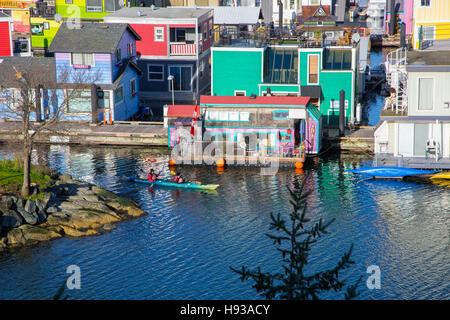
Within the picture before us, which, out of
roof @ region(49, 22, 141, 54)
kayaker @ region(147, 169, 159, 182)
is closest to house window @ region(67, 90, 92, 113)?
roof @ region(49, 22, 141, 54)

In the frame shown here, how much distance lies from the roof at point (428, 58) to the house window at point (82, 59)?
26.9 meters

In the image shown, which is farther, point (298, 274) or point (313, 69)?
point (313, 69)

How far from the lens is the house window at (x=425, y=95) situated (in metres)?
49.4

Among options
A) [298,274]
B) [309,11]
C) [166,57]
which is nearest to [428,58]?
[166,57]

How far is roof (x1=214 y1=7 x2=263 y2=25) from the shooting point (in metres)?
84.2

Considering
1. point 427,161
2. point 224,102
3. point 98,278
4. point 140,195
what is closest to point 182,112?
point 224,102

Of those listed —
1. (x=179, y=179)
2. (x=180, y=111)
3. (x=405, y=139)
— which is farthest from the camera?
(x=180, y=111)

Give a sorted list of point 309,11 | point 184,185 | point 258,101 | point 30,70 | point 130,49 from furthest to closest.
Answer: point 309,11 → point 130,49 → point 30,70 → point 258,101 → point 184,185

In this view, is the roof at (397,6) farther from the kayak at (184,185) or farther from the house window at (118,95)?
the kayak at (184,185)

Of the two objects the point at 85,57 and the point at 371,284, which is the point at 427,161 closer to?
the point at 371,284

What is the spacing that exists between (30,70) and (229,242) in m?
31.8

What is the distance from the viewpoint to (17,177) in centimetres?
4256

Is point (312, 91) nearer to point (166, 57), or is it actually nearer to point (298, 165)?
point (298, 165)

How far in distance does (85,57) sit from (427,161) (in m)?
30.3
